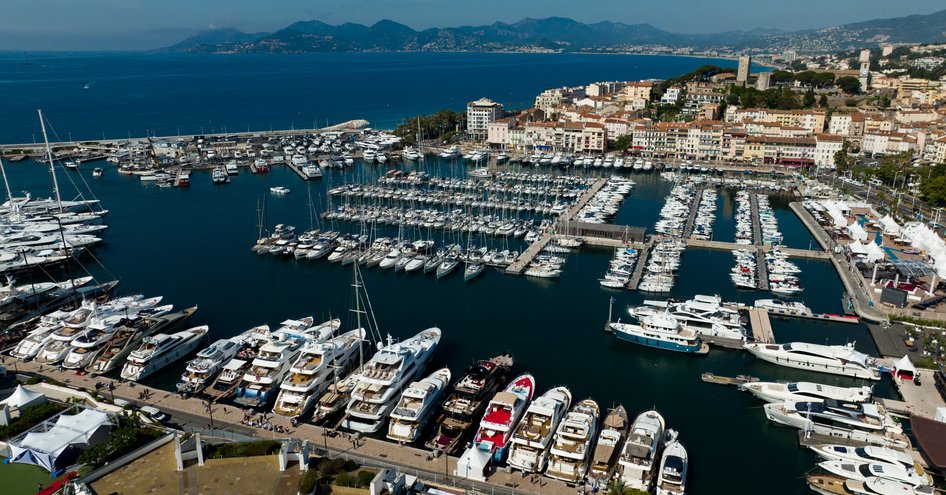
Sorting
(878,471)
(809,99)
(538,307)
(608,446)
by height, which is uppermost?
(809,99)

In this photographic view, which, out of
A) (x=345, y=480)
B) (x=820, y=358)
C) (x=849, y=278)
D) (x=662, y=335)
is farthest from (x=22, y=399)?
(x=849, y=278)

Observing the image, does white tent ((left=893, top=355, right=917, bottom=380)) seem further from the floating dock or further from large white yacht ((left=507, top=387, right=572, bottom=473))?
large white yacht ((left=507, top=387, right=572, bottom=473))

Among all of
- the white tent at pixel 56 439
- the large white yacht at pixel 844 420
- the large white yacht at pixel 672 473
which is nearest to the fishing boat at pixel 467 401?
the large white yacht at pixel 672 473

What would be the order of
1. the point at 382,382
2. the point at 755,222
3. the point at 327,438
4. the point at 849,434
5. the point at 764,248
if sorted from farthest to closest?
the point at 755,222
the point at 764,248
the point at 382,382
the point at 849,434
the point at 327,438

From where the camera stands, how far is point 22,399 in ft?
66.6

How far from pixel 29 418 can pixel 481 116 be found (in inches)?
2857

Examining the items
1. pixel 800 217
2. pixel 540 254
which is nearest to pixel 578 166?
pixel 800 217

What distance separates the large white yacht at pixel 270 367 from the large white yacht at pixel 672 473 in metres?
14.3

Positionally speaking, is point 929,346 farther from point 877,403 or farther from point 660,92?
point 660,92

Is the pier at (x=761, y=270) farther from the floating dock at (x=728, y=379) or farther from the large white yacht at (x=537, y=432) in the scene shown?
the large white yacht at (x=537, y=432)

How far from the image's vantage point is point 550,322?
103ft

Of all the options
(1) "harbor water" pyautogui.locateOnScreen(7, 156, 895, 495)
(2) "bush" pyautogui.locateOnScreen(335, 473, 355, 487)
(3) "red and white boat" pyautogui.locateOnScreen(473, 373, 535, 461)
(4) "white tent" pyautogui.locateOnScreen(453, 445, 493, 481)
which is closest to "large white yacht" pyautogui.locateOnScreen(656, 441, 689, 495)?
(1) "harbor water" pyautogui.locateOnScreen(7, 156, 895, 495)

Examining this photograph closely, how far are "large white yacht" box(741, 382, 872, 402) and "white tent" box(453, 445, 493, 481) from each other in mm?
11920

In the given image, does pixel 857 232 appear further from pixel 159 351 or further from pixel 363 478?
pixel 159 351
